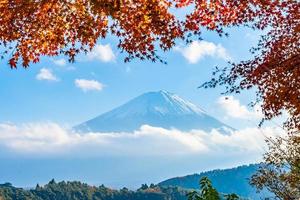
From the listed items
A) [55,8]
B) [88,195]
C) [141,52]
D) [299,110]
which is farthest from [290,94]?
[88,195]

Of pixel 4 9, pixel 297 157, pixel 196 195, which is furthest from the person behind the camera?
pixel 297 157

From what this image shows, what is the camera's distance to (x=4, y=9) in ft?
37.2

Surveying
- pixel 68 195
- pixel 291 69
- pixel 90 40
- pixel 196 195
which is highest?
pixel 68 195

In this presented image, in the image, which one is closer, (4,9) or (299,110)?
(4,9)

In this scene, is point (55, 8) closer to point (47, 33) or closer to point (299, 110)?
point (47, 33)

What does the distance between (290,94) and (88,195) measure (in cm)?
19150

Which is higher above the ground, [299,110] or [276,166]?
[276,166]

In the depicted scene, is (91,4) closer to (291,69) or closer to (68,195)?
(291,69)

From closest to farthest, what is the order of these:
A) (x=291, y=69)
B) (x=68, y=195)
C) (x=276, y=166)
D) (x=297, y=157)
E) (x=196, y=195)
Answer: (x=291, y=69)
(x=196, y=195)
(x=297, y=157)
(x=276, y=166)
(x=68, y=195)

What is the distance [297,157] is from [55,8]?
46.6 ft

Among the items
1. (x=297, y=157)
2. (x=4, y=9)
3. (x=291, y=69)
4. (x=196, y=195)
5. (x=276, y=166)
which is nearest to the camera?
(x=4, y=9)

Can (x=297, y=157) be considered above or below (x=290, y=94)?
above

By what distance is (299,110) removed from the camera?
12.5 meters

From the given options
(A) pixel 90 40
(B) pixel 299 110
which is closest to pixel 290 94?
(B) pixel 299 110
